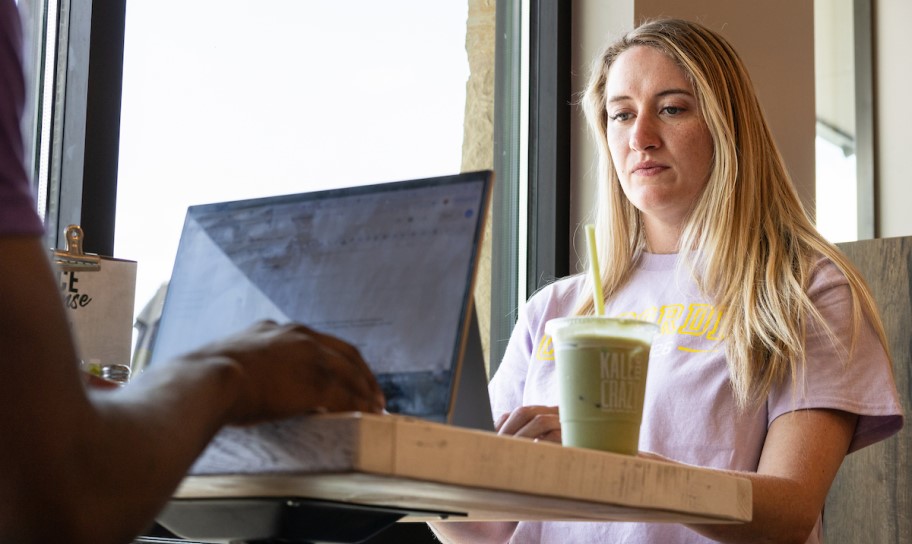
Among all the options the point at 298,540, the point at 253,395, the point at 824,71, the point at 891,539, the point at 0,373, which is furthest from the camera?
the point at 824,71

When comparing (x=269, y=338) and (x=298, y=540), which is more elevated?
(x=269, y=338)

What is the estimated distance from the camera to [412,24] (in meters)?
2.68

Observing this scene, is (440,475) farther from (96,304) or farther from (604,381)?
(96,304)

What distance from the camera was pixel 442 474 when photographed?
82cm

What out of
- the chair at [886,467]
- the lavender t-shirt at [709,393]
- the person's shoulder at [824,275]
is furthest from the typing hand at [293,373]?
the chair at [886,467]

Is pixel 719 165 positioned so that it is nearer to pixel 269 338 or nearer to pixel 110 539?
pixel 269 338

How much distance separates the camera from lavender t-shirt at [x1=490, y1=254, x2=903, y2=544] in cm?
162

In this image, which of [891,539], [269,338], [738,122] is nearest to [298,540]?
[269,338]

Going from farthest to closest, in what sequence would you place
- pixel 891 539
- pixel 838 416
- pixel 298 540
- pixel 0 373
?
pixel 891 539 → pixel 838 416 → pixel 298 540 → pixel 0 373

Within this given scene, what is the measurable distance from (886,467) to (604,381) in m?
1.50

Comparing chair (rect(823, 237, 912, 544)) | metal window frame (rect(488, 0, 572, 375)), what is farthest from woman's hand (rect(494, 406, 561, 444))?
metal window frame (rect(488, 0, 572, 375))

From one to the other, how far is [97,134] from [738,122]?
1087 millimetres

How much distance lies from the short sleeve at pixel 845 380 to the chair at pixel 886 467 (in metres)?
0.73

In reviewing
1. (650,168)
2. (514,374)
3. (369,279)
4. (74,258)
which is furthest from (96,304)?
→ (650,168)
